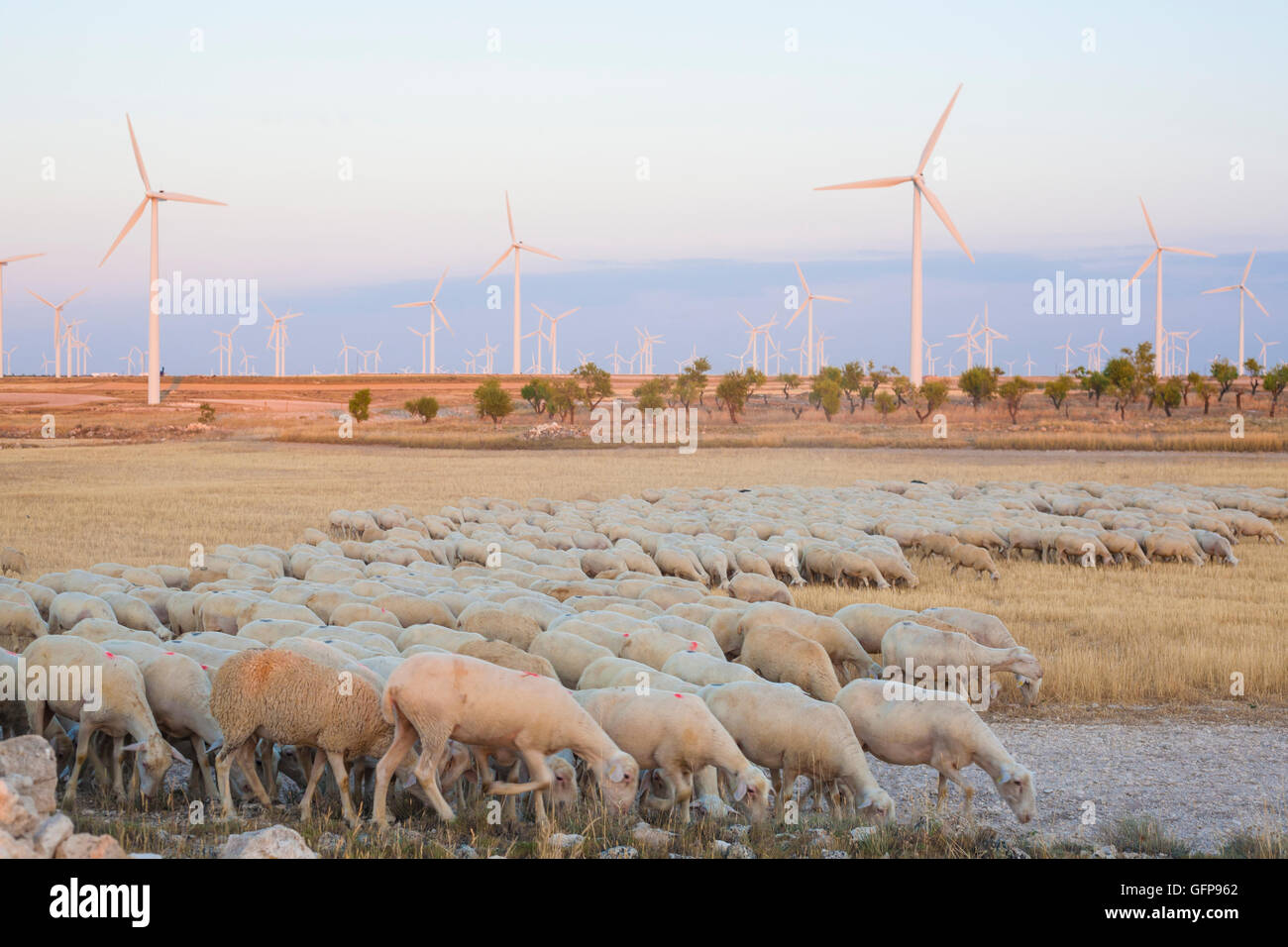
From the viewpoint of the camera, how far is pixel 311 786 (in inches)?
296

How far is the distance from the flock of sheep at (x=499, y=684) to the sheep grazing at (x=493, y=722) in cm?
1

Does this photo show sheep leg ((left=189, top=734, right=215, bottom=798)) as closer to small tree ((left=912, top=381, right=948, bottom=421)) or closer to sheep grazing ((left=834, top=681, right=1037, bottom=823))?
sheep grazing ((left=834, top=681, right=1037, bottom=823))

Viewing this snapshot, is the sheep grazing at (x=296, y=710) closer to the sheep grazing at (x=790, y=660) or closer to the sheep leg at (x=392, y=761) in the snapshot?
the sheep leg at (x=392, y=761)

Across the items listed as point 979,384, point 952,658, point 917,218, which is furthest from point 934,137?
point 952,658

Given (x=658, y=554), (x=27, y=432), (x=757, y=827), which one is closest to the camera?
(x=757, y=827)

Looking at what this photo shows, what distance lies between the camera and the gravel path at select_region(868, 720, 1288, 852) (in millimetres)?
7977

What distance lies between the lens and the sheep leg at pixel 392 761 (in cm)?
709

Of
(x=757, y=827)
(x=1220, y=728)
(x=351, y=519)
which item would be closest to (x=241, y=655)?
(x=757, y=827)

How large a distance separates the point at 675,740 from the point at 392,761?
198 cm

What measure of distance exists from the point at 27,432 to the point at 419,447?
32.8 meters

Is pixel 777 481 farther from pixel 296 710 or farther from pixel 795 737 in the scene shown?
pixel 296 710

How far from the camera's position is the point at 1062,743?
1001cm

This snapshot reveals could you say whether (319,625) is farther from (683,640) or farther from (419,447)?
(419,447)
